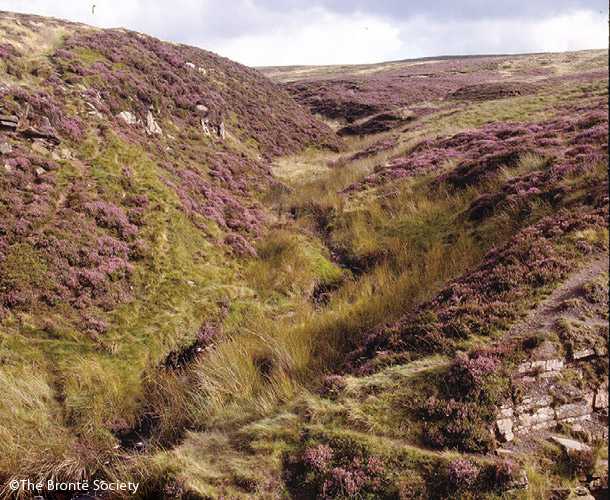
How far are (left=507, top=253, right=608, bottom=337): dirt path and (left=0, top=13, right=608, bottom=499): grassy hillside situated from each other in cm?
3

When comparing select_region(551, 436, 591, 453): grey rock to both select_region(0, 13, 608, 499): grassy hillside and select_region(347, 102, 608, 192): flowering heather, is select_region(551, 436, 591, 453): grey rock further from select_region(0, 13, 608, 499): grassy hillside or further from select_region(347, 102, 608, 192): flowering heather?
select_region(347, 102, 608, 192): flowering heather

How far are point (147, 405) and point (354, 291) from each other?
6.06 metres

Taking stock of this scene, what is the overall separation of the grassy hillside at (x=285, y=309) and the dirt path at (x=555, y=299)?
3 cm

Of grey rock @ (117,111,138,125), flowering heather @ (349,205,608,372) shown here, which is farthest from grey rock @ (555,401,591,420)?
grey rock @ (117,111,138,125)

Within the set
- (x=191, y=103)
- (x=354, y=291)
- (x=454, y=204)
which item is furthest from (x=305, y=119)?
(x=354, y=291)

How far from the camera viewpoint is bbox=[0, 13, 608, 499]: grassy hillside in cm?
566

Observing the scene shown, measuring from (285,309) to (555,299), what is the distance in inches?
278

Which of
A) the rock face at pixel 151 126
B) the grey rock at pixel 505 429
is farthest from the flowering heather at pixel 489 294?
the rock face at pixel 151 126

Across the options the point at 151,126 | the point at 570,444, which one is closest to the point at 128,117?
the point at 151,126

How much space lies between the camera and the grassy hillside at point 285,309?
566cm

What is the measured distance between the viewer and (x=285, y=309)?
40.2ft

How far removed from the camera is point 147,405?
8.16m

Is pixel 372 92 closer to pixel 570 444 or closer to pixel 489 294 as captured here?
pixel 489 294

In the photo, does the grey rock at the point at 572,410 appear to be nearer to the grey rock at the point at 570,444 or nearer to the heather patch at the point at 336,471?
the grey rock at the point at 570,444
